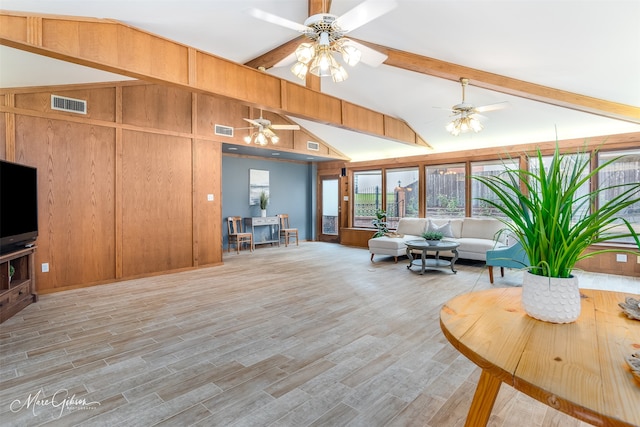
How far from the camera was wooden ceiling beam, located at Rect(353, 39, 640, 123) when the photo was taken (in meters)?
4.13

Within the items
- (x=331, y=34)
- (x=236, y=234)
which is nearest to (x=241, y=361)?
(x=331, y=34)

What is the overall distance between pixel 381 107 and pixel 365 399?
537cm

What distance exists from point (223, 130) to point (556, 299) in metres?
6.21

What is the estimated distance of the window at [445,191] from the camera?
7.42 metres

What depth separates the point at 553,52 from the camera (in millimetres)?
3402

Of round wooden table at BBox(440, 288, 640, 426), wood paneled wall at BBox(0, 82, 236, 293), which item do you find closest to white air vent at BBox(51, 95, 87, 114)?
wood paneled wall at BBox(0, 82, 236, 293)

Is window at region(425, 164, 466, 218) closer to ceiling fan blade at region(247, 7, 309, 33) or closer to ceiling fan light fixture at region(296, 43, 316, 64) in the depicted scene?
ceiling fan light fixture at region(296, 43, 316, 64)

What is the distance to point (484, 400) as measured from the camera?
4.22ft

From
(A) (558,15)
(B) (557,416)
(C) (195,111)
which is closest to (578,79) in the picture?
(A) (558,15)

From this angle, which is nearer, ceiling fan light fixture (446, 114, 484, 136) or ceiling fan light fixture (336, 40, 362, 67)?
ceiling fan light fixture (336, 40, 362, 67)

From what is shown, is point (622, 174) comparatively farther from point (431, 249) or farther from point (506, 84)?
point (431, 249)

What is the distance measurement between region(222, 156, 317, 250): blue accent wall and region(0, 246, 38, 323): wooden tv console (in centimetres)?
435

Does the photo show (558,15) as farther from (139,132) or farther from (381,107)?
(139,132)

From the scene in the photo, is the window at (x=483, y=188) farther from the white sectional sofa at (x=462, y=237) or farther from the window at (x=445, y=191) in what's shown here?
the white sectional sofa at (x=462, y=237)
